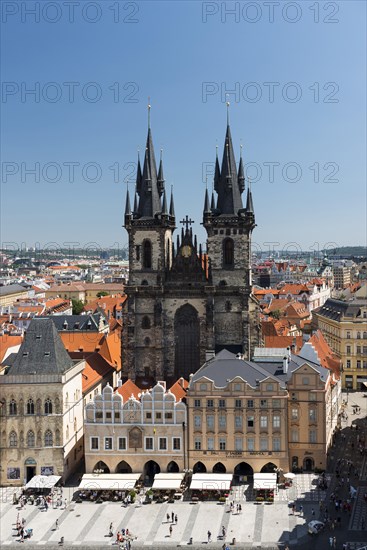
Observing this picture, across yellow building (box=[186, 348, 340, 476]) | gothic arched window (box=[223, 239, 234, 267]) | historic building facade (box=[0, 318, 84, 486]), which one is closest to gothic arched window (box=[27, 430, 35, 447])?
historic building facade (box=[0, 318, 84, 486])

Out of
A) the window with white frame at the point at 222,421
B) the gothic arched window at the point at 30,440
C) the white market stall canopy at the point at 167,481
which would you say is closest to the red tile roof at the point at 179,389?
the window with white frame at the point at 222,421

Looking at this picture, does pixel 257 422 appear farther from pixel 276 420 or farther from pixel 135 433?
pixel 135 433

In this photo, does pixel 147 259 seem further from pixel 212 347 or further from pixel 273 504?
pixel 273 504

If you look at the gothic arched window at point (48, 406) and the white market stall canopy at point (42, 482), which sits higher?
the gothic arched window at point (48, 406)

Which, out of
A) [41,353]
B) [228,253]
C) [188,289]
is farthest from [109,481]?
[228,253]

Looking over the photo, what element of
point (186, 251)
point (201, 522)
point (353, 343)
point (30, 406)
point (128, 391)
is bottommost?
point (201, 522)

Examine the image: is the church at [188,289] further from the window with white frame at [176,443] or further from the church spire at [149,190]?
the window with white frame at [176,443]

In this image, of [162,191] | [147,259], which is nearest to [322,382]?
[147,259]
